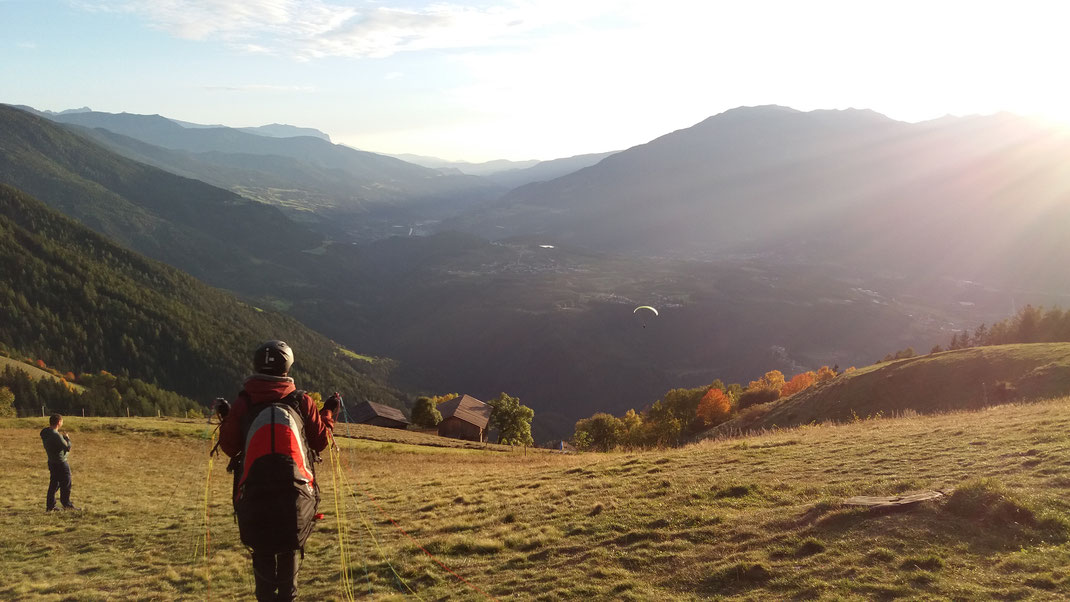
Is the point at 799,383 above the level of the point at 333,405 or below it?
below

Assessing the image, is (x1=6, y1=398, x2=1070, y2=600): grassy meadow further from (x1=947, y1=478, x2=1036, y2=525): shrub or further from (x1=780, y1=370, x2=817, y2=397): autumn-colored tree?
(x1=780, y1=370, x2=817, y2=397): autumn-colored tree

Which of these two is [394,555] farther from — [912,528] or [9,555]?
[912,528]

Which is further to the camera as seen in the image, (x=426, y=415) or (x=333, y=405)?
(x=426, y=415)

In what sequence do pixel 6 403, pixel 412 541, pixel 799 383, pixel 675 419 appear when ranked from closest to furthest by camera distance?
1. pixel 412 541
2. pixel 6 403
3. pixel 675 419
4. pixel 799 383

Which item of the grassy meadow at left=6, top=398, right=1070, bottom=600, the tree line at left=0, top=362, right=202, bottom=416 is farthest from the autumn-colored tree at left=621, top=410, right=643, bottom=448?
the tree line at left=0, top=362, right=202, bottom=416

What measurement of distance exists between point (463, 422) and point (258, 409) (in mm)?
80507

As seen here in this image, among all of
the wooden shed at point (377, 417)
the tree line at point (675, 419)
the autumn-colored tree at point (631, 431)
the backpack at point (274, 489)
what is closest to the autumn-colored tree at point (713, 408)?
the tree line at point (675, 419)

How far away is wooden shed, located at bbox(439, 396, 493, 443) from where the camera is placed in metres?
83.9

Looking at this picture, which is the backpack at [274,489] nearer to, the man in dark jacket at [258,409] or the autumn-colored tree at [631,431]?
the man in dark jacket at [258,409]

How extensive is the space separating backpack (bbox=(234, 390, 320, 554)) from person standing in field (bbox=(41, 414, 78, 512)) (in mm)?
15254

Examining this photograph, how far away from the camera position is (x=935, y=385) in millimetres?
39281

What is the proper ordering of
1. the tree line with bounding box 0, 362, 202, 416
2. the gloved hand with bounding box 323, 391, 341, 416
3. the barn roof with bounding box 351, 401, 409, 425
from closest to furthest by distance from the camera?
the gloved hand with bounding box 323, 391, 341, 416 → the tree line with bounding box 0, 362, 202, 416 → the barn roof with bounding box 351, 401, 409, 425

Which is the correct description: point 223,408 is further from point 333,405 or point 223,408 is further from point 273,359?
point 333,405

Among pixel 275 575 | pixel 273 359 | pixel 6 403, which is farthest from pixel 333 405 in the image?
pixel 6 403
